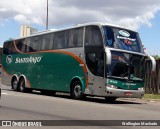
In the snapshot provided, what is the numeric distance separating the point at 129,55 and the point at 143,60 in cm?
108

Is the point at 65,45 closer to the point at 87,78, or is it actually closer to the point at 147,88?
the point at 87,78

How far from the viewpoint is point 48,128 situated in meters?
10.2

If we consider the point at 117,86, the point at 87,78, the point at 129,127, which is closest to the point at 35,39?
the point at 87,78

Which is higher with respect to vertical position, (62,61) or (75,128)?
(62,61)

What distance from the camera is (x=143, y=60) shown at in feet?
67.7

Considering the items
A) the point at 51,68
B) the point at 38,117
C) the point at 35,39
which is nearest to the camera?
the point at 38,117

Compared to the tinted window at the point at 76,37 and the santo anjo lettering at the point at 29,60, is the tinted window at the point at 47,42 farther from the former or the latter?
the tinted window at the point at 76,37

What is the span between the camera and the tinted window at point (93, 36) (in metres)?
19.7

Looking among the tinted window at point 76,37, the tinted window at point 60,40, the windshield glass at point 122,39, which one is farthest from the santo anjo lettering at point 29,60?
the windshield glass at point 122,39

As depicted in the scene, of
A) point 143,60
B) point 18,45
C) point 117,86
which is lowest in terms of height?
point 117,86

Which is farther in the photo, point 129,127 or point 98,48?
point 98,48

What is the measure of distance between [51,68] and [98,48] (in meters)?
5.13

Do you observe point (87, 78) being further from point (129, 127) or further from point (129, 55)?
point (129, 127)

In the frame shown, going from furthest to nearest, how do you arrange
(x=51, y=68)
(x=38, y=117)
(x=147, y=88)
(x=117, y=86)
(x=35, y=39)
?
(x=147, y=88) → (x=35, y=39) → (x=51, y=68) → (x=117, y=86) → (x=38, y=117)
